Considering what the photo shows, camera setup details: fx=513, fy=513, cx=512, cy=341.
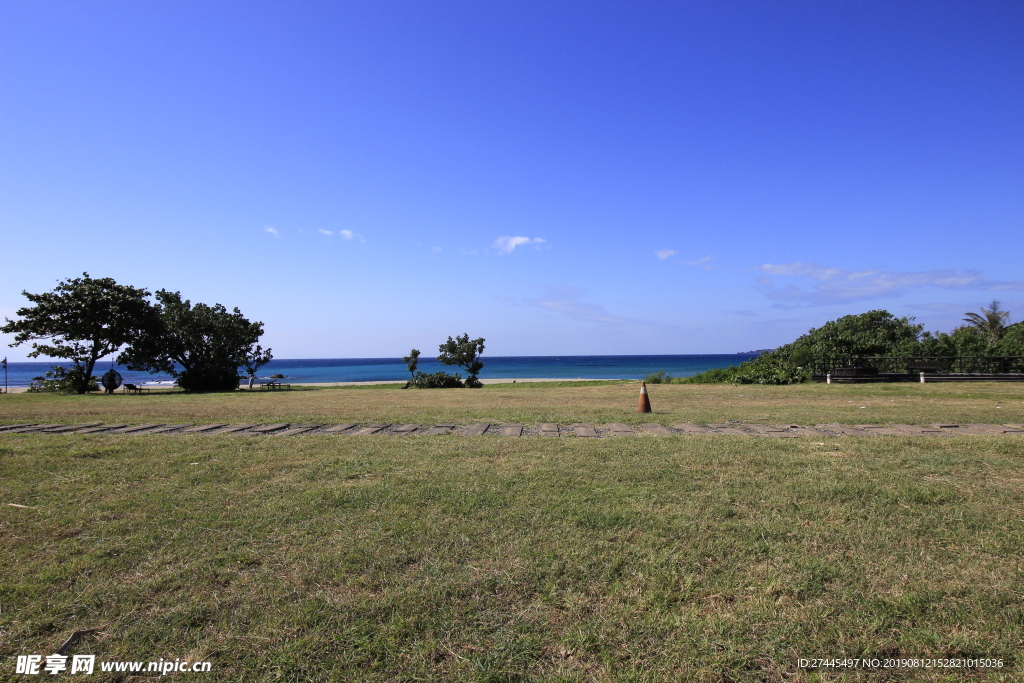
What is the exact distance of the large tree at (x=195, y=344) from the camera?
2375 centimetres

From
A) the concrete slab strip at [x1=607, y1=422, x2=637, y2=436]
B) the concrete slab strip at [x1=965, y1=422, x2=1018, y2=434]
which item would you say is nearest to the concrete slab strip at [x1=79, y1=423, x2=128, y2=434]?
the concrete slab strip at [x1=607, y1=422, x2=637, y2=436]

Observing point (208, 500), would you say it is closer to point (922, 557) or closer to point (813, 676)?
point (813, 676)

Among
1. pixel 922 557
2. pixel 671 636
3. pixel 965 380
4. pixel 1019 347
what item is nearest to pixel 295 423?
pixel 671 636

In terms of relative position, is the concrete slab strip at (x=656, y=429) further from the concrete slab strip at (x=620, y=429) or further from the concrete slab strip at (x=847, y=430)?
the concrete slab strip at (x=847, y=430)

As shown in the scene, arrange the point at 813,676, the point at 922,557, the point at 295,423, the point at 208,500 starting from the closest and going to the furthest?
the point at 813,676
the point at 922,557
the point at 208,500
the point at 295,423

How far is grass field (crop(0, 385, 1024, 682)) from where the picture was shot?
200 cm

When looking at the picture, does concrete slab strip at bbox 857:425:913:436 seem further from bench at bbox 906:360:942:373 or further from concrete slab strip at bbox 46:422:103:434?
bench at bbox 906:360:942:373

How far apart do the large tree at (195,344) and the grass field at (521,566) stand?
22475 mm

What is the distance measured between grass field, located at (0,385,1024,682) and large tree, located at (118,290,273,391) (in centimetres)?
2247

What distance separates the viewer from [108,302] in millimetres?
21969

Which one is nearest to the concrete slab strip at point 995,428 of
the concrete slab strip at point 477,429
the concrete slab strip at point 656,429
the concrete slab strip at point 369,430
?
the concrete slab strip at point 656,429

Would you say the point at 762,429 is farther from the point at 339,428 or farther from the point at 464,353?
the point at 464,353

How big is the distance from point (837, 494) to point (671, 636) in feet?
8.12

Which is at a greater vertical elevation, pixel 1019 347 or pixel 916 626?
pixel 1019 347
